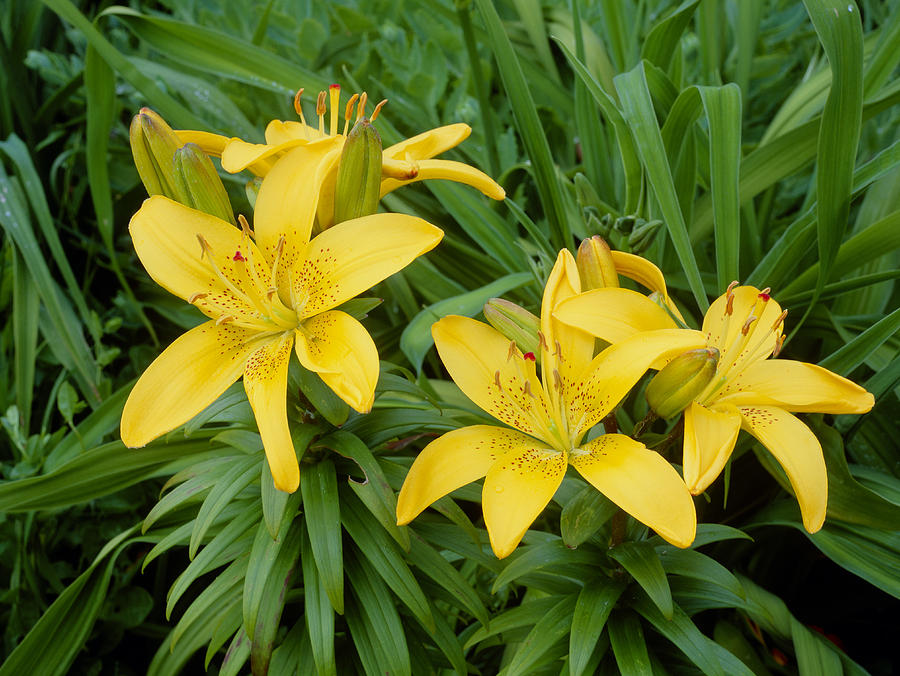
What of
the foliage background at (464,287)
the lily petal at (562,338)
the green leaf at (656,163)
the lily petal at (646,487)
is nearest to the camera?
the lily petal at (646,487)

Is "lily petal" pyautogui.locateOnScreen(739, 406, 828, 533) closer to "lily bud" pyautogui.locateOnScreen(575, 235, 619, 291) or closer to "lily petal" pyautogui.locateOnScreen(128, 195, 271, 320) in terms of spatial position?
"lily bud" pyautogui.locateOnScreen(575, 235, 619, 291)

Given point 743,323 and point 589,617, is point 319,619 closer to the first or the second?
point 589,617

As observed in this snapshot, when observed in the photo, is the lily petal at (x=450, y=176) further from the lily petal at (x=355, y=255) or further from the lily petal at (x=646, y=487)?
the lily petal at (x=646, y=487)

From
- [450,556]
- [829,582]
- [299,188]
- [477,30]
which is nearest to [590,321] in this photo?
[299,188]

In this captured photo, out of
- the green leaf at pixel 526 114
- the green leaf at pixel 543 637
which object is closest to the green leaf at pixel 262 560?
Answer: the green leaf at pixel 543 637

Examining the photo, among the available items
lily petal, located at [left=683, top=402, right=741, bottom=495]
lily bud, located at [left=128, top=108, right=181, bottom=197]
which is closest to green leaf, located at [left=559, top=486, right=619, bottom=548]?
lily petal, located at [left=683, top=402, right=741, bottom=495]
